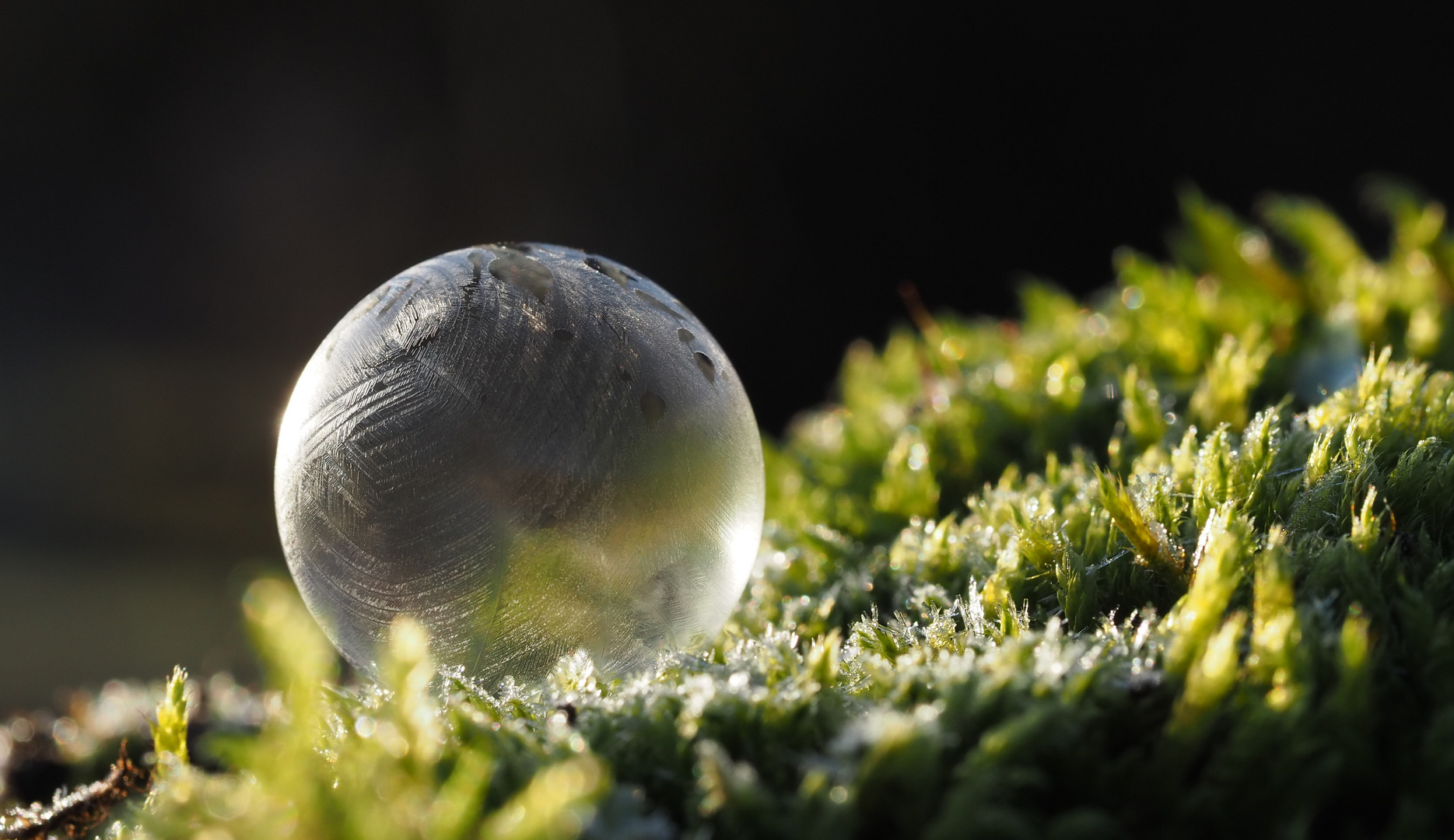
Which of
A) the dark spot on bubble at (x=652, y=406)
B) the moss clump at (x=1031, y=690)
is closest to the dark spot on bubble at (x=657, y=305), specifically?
the dark spot on bubble at (x=652, y=406)

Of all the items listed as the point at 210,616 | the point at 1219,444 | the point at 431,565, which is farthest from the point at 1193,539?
the point at 210,616

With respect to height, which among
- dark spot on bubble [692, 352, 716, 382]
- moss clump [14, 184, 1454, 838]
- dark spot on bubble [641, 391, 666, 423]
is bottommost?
moss clump [14, 184, 1454, 838]

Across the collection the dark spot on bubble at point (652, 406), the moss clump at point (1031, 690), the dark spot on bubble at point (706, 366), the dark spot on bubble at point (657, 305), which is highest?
the dark spot on bubble at point (657, 305)

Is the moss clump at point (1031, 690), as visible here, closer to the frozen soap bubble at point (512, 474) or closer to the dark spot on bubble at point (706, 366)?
the frozen soap bubble at point (512, 474)

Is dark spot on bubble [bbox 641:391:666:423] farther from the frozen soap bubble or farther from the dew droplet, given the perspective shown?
the dew droplet

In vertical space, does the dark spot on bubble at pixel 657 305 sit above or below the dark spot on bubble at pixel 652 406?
above

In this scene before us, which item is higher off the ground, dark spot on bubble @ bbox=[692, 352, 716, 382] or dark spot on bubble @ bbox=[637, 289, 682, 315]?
dark spot on bubble @ bbox=[637, 289, 682, 315]

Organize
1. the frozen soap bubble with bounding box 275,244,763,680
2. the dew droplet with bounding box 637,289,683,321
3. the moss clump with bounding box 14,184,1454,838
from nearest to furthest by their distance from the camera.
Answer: the moss clump with bounding box 14,184,1454,838, the frozen soap bubble with bounding box 275,244,763,680, the dew droplet with bounding box 637,289,683,321

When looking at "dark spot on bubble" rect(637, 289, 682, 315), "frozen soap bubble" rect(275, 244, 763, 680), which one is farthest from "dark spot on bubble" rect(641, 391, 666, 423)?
"dark spot on bubble" rect(637, 289, 682, 315)
